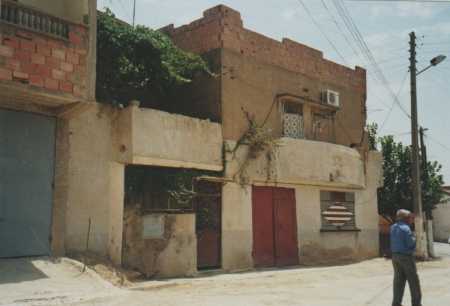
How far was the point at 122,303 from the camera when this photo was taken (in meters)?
8.28

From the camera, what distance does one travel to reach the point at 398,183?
80.1 feet

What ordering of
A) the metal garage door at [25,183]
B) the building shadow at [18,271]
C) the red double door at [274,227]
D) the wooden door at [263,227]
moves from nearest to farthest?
the building shadow at [18,271], the metal garage door at [25,183], the wooden door at [263,227], the red double door at [274,227]

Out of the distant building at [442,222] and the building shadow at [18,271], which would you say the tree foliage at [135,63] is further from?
the distant building at [442,222]

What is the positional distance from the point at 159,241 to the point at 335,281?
4.30 meters

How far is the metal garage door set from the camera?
10.1 metres

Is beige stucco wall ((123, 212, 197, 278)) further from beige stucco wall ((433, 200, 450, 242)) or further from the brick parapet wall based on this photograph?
beige stucco wall ((433, 200, 450, 242))

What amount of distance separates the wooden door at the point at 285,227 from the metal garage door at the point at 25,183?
788cm

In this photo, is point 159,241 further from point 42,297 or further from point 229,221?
point 42,297

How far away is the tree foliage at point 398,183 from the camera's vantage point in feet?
79.0

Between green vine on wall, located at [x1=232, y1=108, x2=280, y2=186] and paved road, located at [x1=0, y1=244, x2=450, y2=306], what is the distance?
3.23m

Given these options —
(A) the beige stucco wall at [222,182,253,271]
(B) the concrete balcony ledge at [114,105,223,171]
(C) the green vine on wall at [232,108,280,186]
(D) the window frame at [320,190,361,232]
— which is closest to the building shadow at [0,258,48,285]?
(B) the concrete balcony ledge at [114,105,223,171]

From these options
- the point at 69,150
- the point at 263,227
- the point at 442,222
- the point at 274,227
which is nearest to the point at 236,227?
the point at 263,227

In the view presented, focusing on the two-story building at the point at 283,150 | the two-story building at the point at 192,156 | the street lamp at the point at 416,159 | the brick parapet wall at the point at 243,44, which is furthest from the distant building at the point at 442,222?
the brick parapet wall at the point at 243,44

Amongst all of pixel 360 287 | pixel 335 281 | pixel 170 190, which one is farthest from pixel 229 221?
pixel 360 287
